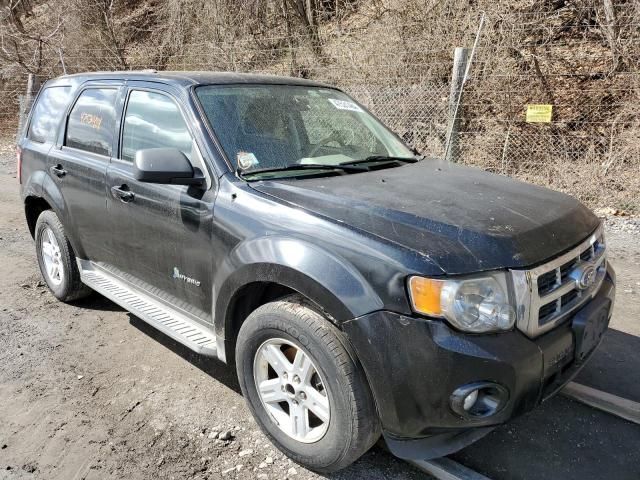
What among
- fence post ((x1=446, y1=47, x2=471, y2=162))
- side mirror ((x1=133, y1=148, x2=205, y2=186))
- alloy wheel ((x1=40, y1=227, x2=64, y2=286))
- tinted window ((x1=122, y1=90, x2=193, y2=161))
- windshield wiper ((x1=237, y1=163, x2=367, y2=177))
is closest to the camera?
side mirror ((x1=133, y1=148, x2=205, y2=186))

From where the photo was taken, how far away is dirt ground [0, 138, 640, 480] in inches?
106

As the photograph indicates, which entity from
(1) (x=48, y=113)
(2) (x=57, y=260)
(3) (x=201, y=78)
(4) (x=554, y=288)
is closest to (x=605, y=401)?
(4) (x=554, y=288)

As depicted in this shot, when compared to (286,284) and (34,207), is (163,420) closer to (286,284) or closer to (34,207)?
(286,284)

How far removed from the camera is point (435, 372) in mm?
2139

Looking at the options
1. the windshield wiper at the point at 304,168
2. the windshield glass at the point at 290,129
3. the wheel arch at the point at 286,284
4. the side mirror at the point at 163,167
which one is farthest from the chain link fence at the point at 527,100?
the wheel arch at the point at 286,284

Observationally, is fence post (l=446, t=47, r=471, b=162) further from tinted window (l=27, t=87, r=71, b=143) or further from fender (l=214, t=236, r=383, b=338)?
fender (l=214, t=236, r=383, b=338)

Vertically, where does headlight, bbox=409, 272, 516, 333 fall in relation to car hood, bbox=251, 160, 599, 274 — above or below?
below

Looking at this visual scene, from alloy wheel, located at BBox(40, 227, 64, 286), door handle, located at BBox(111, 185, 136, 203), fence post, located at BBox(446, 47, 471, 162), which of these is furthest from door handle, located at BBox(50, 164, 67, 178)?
fence post, located at BBox(446, 47, 471, 162)

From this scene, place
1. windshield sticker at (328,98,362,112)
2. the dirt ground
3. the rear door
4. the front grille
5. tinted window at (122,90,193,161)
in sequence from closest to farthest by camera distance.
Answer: the front grille → the dirt ground → tinted window at (122,90,193,161) → the rear door → windshield sticker at (328,98,362,112)

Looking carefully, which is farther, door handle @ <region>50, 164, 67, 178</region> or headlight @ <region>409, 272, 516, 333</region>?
door handle @ <region>50, 164, 67, 178</region>

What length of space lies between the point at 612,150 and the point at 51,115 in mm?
7311

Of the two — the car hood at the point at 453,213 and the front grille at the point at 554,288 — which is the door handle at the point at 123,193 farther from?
the front grille at the point at 554,288

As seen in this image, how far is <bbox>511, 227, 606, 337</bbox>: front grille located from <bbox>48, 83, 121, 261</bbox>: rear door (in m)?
2.86

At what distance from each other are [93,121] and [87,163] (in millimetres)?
336
